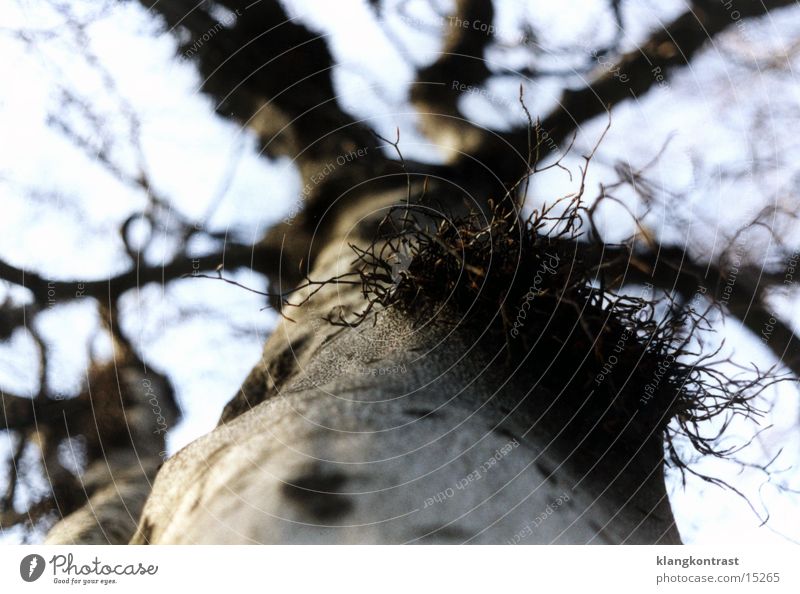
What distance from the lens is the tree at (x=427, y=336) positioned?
0.40 m

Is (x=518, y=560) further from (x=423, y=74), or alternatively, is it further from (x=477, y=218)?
(x=423, y=74)

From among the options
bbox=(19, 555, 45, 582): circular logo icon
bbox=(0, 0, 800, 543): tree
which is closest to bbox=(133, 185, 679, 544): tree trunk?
bbox=(0, 0, 800, 543): tree

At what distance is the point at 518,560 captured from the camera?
46cm

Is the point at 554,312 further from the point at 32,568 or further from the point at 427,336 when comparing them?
the point at 32,568

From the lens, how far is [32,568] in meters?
0.52

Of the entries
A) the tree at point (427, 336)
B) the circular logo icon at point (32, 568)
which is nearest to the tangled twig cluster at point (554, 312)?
the tree at point (427, 336)

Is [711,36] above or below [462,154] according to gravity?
above

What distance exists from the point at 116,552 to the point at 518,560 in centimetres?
29

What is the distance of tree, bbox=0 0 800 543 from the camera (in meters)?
0.40

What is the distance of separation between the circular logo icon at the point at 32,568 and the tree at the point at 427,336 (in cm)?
2

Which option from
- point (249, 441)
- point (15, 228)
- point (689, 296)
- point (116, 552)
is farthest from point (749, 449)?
point (15, 228)

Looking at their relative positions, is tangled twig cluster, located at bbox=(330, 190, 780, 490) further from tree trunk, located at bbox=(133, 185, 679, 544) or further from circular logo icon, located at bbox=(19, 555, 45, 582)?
circular logo icon, located at bbox=(19, 555, 45, 582)

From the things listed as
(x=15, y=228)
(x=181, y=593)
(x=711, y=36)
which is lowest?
(x=181, y=593)

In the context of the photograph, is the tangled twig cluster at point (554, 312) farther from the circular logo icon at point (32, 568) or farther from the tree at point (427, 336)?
the circular logo icon at point (32, 568)
